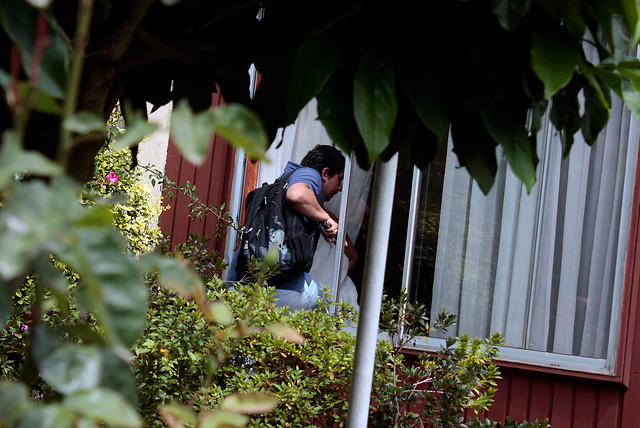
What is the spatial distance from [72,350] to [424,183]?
15.0ft

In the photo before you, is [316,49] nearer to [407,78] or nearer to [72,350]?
[407,78]

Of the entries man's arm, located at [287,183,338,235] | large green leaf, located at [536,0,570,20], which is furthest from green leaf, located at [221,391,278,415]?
man's arm, located at [287,183,338,235]

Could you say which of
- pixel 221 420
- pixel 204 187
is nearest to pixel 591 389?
pixel 204 187

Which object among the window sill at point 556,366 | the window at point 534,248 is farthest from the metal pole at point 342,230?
the window sill at point 556,366

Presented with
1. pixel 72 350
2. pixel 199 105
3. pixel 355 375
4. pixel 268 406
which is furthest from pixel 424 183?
pixel 72 350

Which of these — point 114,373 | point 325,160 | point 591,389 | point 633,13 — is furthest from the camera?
point 325,160

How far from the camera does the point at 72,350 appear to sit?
1.67 ft

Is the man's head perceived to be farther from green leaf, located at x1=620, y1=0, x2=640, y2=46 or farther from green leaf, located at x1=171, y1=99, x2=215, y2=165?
green leaf, located at x1=171, y1=99, x2=215, y2=165

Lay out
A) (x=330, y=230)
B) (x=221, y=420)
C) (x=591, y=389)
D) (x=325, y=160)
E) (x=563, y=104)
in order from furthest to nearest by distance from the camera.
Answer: (x=330, y=230)
(x=325, y=160)
(x=591, y=389)
(x=563, y=104)
(x=221, y=420)

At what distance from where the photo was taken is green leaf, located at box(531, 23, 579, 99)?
3.14 ft

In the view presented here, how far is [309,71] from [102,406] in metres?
0.68

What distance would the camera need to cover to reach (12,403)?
47 cm

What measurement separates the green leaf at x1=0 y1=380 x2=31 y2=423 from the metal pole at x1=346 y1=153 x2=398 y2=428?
1450 mm

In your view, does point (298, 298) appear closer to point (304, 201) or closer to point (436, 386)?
point (304, 201)
